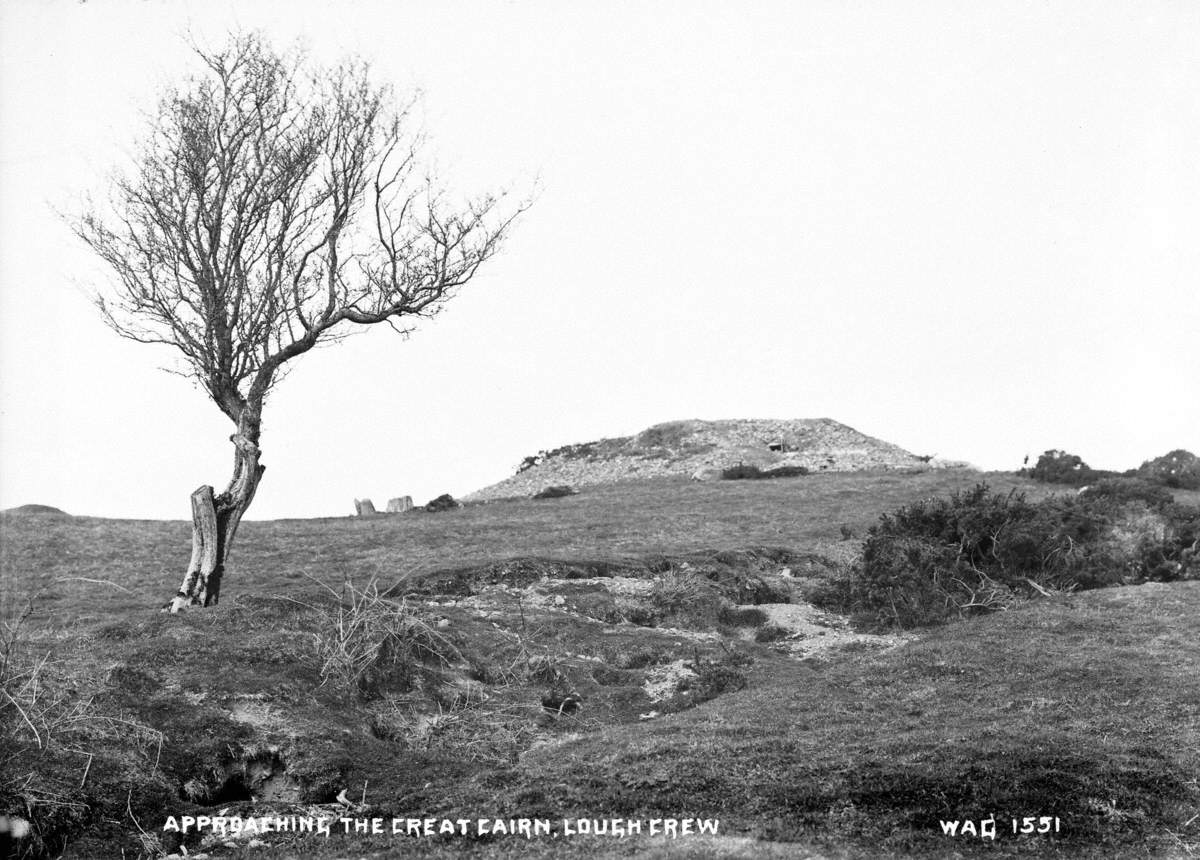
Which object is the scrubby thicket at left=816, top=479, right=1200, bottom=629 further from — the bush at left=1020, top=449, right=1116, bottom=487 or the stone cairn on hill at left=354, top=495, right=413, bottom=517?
the stone cairn on hill at left=354, top=495, right=413, bottom=517

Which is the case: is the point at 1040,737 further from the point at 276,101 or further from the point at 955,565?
the point at 276,101

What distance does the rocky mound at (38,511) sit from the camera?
31341 mm

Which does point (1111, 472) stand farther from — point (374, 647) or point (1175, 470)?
point (374, 647)

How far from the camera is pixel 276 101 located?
16.8 meters

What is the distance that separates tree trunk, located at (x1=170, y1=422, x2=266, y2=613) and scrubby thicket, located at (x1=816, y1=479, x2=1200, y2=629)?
29.2 feet

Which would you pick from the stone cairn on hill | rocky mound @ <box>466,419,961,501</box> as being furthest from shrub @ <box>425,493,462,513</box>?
rocky mound @ <box>466,419,961,501</box>

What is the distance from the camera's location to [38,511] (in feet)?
107

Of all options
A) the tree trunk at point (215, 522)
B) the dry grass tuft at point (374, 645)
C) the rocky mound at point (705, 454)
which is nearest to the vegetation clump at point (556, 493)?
the rocky mound at point (705, 454)

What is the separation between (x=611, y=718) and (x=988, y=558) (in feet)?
29.3

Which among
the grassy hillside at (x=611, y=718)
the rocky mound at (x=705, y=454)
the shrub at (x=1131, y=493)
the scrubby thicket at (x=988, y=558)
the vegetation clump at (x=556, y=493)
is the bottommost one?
the grassy hillside at (x=611, y=718)

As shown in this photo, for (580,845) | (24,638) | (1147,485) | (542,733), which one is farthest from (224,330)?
(1147,485)

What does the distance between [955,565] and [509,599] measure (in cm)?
714

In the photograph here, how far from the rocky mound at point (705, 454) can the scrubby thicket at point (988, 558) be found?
21.3 m

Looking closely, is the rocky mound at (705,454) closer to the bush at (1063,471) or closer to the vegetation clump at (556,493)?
the vegetation clump at (556,493)
